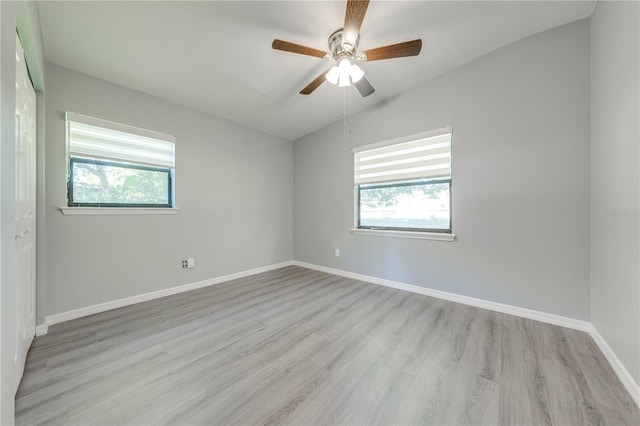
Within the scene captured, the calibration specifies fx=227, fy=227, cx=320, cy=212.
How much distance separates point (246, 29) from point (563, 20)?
2863 mm

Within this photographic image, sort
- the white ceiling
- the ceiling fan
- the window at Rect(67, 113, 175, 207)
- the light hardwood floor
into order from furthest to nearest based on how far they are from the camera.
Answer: the window at Rect(67, 113, 175, 207) < the white ceiling < the ceiling fan < the light hardwood floor

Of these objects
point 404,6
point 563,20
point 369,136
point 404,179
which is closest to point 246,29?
point 404,6

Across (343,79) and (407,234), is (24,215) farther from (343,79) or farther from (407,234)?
(407,234)

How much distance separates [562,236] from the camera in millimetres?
2146

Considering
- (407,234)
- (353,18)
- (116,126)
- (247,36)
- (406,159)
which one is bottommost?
(407,234)

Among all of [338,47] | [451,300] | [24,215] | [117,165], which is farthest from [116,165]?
[451,300]

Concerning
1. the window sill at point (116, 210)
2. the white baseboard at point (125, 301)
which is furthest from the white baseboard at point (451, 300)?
the window sill at point (116, 210)

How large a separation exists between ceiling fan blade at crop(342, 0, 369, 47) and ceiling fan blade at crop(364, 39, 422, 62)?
19 cm

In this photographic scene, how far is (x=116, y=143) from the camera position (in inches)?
98.7

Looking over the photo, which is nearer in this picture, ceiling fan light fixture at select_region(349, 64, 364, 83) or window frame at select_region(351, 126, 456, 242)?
ceiling fan light fixture at select_region(349, 64, 364, 83)

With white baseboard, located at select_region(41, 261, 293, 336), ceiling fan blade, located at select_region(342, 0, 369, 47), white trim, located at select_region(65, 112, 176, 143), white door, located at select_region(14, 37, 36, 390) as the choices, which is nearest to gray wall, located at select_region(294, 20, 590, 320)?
ceiling fan blade, located at select_region(342, 0, 369, 47)

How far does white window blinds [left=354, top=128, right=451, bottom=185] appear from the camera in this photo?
2809 mm

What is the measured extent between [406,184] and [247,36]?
2466 mm

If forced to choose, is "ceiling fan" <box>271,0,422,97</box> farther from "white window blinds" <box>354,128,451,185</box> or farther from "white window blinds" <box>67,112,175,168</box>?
"white window blinds" <box>67,112,175,168</box>
